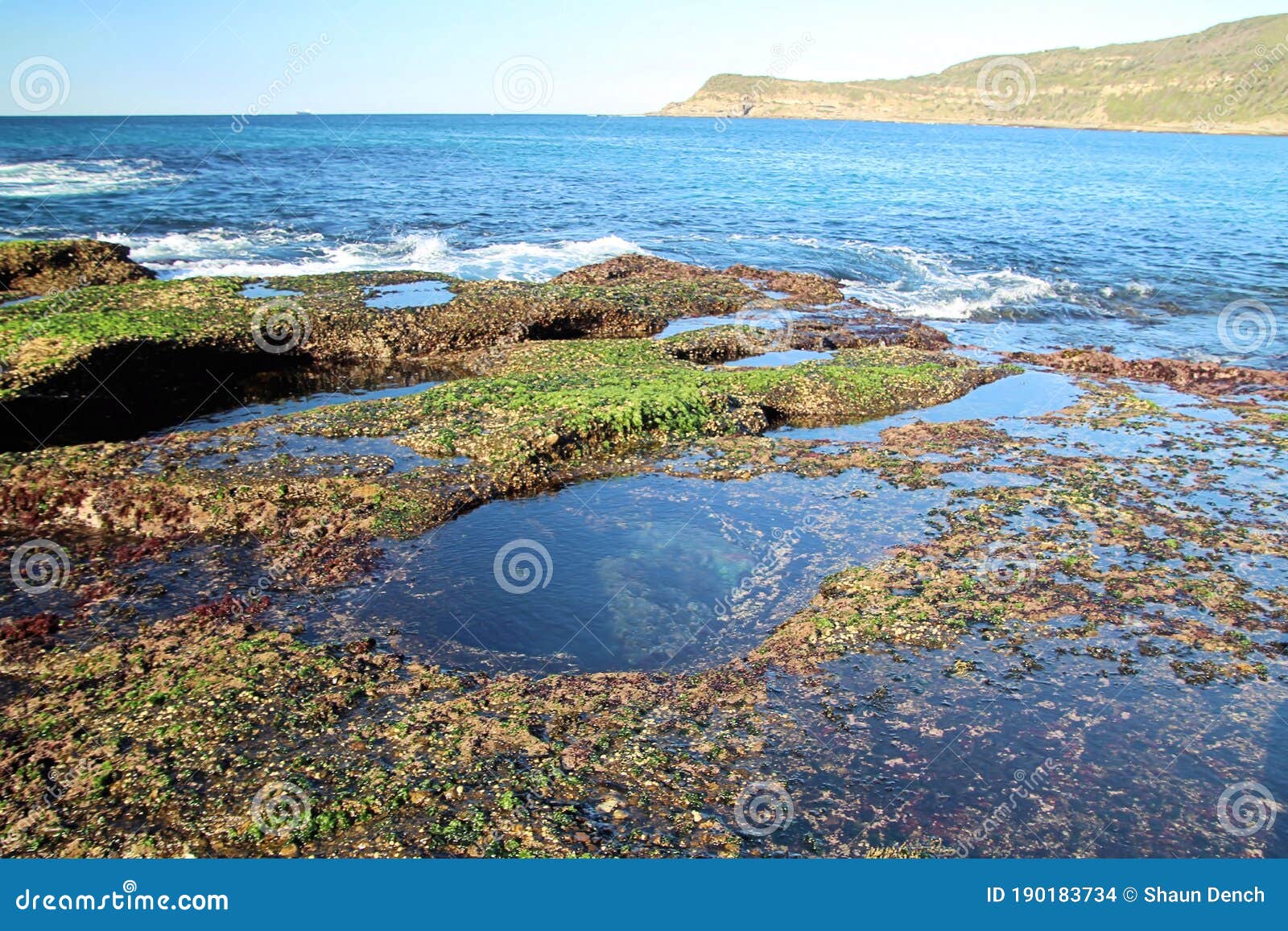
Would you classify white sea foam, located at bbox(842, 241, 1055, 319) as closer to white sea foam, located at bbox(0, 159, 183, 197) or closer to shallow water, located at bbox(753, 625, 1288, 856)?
shallow water, located at bbox(753, 625, 1288, 856)


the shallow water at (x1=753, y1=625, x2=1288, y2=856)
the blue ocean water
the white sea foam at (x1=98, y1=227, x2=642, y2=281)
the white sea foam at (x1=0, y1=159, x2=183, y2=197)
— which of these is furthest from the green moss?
the white sea foam at (x1=0, y1=159, x2=183, y2=197)

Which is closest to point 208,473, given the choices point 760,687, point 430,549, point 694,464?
point 430,549

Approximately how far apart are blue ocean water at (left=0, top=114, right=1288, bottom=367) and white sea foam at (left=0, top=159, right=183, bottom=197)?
33 cm

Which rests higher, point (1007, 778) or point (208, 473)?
point (208, 473)

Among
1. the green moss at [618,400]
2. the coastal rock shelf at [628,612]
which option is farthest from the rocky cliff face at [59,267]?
the green moss at [618,400]

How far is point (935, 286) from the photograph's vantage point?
103 feet

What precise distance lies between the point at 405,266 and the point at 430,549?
69.4ft

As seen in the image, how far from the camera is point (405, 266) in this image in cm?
2978

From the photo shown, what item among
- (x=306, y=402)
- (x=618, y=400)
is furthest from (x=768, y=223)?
(x=306, y=402)

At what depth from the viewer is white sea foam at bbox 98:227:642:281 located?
28.6 metres

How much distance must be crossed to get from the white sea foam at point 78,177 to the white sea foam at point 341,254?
53.4 ft

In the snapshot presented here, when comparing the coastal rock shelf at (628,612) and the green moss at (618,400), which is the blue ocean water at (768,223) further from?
the coastal rock shelf at (628,612)

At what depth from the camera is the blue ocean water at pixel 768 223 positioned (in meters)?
29.3

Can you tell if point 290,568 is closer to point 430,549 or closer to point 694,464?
point 430,549
